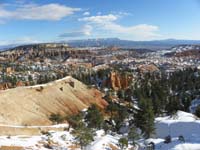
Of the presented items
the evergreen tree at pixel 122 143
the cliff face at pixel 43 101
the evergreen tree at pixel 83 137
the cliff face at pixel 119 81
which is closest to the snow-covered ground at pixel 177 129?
the evergreen tree at pixel 122 143

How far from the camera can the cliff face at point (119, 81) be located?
144575 millimetres

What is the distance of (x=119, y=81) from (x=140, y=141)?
93.8 metres

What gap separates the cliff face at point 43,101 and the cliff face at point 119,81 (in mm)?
38957

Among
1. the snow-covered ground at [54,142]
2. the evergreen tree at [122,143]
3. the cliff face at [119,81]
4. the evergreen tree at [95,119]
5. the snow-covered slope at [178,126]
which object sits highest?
the snow-covered ground at [54,142]

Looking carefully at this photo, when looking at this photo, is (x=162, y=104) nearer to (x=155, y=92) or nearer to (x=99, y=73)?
(x=155, y=92)

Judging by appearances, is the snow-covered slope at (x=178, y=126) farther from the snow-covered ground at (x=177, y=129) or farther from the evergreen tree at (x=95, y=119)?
the evergreen tree at (x=95, y=119)

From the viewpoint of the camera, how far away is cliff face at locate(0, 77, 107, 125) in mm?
66912

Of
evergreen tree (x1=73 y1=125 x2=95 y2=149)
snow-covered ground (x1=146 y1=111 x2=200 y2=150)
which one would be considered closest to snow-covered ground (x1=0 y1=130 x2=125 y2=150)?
evergreen tree (x1=73 y1=125 x2=95 y2=149)

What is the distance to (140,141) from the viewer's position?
52719mm

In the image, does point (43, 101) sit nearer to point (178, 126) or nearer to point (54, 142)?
point (178, 126)

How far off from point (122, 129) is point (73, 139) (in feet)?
88.3

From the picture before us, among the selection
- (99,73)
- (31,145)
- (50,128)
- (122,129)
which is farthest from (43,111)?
(99,73)

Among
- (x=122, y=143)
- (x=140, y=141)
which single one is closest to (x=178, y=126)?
(x=140, y=141)

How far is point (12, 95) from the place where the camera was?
7350cm
